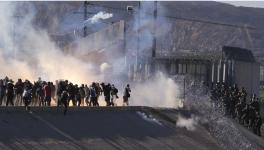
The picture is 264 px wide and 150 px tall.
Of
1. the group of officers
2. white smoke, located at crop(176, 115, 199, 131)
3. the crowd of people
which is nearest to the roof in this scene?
the group of officers

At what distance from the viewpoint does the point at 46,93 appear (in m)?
32.1

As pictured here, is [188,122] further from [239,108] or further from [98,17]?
[98,17]

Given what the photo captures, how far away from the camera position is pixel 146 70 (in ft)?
180

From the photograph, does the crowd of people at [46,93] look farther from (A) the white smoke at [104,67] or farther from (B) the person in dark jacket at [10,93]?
(A) the white smoke at [104,67]

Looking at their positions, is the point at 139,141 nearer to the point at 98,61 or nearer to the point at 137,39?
the point at 137,39

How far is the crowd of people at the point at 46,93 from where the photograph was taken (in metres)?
30.5

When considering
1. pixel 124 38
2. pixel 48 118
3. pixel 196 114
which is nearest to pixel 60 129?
pixel 48 118

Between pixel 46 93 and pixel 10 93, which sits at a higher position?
pixel 10 93

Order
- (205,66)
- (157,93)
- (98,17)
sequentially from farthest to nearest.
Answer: (98,17) < (205,66) < (157,93)

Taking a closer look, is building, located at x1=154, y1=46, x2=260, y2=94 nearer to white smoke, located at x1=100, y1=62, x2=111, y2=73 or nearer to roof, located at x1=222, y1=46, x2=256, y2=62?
roof, located at x1=222, y1=46, x2=256, y2=62

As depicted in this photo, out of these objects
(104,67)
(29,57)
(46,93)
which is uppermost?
(29,57)

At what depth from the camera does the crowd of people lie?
100.0ft

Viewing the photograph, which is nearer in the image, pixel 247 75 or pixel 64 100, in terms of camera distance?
pixel 64 100

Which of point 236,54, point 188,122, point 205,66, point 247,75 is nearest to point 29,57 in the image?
point 205,66
